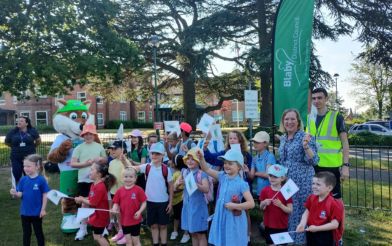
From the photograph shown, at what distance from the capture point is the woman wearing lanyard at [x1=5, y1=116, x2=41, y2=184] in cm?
809

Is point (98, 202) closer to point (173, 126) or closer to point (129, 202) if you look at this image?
point (129, 202)

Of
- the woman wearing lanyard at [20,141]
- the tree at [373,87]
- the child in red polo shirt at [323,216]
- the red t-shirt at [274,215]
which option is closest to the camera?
the child in red polo shirt at [323,216]

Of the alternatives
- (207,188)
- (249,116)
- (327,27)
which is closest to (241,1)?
(327,27)

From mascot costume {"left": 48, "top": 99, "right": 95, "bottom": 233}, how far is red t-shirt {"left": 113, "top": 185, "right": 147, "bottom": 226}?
180 cm

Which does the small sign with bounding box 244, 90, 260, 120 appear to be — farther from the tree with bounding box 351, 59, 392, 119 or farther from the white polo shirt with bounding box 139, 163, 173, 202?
the tree with bounding box 351, 59, 392, 119

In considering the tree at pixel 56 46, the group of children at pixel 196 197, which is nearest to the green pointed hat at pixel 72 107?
the group of children at pixel 196 197

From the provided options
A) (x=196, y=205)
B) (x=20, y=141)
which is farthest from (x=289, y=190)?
(x=20, y=141)

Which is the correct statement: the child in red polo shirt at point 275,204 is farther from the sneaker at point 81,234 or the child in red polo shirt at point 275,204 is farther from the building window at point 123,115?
the building window at point 123,115

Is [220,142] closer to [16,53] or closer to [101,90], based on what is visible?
[16,53]

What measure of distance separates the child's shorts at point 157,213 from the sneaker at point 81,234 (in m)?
1.49

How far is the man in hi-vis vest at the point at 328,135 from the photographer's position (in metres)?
4.73

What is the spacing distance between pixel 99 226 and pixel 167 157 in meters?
1.82

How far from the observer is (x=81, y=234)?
241 inches

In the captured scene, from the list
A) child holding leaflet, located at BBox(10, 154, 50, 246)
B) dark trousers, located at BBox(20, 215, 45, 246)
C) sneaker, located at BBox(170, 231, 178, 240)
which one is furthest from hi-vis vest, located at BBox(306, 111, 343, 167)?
dark trousers, located at BBox(20, 215, 45, 246)
